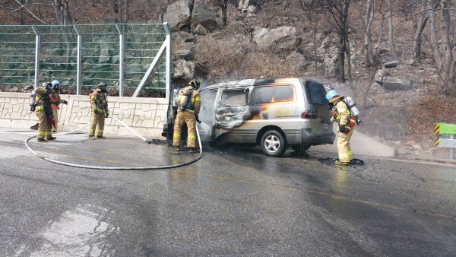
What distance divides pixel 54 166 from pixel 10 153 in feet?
5.82

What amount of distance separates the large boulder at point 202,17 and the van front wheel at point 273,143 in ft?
52.5

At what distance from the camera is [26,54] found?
1374 cm

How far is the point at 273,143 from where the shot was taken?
26.6 ft

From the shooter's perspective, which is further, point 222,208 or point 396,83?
point 396,83

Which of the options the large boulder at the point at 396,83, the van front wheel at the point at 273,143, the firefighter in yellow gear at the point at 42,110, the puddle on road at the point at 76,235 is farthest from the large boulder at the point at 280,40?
the puddle on road at the point at 76,235

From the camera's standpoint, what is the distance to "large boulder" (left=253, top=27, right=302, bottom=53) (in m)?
19.7

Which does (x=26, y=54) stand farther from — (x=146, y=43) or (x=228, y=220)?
(x=228, y=220)

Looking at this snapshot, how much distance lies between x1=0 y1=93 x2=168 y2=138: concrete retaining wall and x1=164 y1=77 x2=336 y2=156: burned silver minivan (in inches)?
120

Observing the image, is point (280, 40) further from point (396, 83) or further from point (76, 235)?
point (76, 235)

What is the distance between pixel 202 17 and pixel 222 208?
792 inches

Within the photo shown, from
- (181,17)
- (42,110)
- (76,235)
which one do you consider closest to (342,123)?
(76,235)

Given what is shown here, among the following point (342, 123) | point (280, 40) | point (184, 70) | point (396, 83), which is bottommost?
point (342, 123)

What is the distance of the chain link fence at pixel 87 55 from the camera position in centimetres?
1220

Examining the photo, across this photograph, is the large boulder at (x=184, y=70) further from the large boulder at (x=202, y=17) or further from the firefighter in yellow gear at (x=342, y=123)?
the firefighter in yellow gear at (x=342, y=123)
